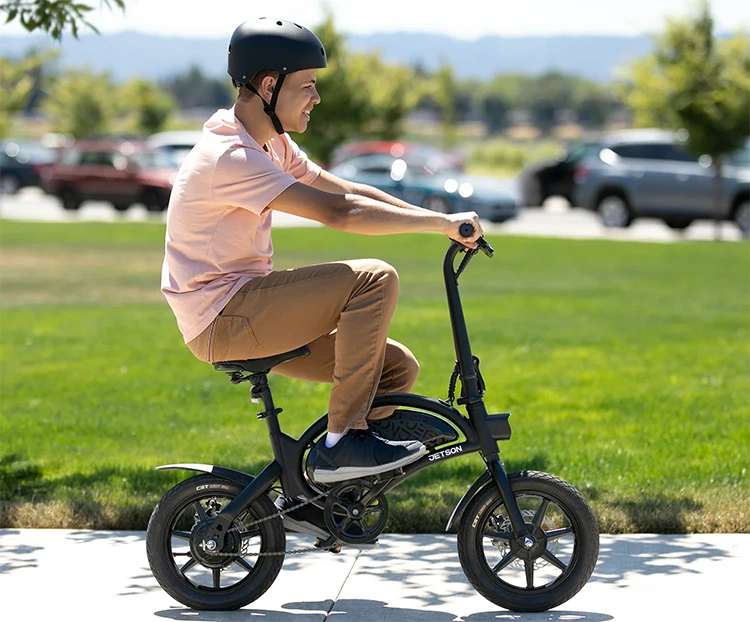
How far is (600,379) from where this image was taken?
9859 millimetres

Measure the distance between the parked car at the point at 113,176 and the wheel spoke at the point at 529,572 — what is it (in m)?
29.8

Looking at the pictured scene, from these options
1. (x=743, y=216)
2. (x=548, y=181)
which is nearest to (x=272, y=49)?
(x=743, y=216)

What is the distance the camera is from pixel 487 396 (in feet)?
29.7

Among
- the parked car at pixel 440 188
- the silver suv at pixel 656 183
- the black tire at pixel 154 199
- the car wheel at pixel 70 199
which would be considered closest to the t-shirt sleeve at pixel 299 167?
the silver suv at pixel 656 183

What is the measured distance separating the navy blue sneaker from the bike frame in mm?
81

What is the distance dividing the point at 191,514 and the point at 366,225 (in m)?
1.21

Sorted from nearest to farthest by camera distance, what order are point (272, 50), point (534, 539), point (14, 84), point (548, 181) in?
point (272, 50), point (534, 539), point (548, 181), point (14, 84)

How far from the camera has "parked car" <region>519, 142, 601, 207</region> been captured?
1210 inches

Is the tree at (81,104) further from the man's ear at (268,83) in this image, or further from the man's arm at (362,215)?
the man's arm at (362,215)

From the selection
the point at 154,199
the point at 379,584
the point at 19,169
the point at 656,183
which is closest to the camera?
the point at 379,584

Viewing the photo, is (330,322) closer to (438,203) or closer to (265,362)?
(265,362)

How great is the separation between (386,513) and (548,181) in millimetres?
27238

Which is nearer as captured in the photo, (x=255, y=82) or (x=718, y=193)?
(x=255, y=82)

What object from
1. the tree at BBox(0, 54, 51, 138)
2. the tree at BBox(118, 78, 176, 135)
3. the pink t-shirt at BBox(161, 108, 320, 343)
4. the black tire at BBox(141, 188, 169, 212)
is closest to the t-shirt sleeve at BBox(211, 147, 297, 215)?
the pink t-shirt at BBox(161, 108, 320, 343)
